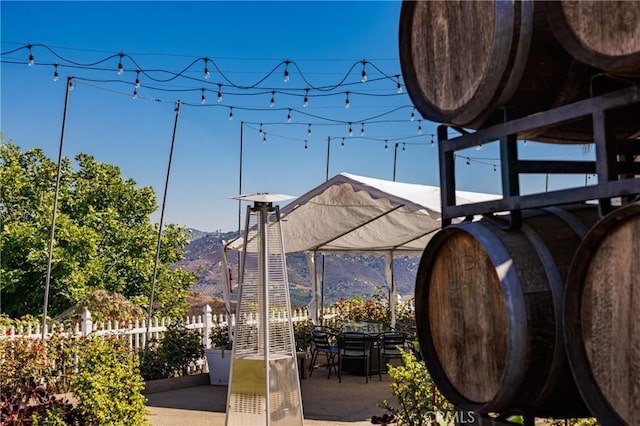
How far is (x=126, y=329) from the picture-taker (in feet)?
36.7

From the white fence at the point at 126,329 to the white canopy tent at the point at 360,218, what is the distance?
1522 millimetres

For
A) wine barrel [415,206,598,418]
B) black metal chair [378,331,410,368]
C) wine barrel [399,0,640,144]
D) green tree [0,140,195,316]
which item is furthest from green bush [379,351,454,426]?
green tree [0,140,195,316]

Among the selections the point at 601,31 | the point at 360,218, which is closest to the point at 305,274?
the point at 360,218

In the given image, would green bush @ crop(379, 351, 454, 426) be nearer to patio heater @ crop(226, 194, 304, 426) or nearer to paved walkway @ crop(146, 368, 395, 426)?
patio heater @ crop(226, 194, 304, 426)

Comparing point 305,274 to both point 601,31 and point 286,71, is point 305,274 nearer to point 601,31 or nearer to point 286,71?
point 286,71

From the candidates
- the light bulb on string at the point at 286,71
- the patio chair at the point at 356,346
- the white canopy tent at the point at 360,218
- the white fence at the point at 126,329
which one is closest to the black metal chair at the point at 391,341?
the patio chair at the point at 356,346

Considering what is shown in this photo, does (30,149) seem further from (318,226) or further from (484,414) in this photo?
(484,414)

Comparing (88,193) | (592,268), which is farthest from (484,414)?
(88,193)

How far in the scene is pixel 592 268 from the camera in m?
1.81

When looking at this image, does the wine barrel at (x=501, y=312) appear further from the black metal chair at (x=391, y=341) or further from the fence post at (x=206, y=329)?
the fence post at (x=206, y=329)

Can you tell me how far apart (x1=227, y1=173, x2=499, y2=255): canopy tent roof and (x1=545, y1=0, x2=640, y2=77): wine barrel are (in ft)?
22.0

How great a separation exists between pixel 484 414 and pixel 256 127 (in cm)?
1422

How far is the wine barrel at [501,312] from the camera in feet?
6.46

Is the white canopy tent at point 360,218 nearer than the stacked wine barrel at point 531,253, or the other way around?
the stacked wine barrel at point 531,253
